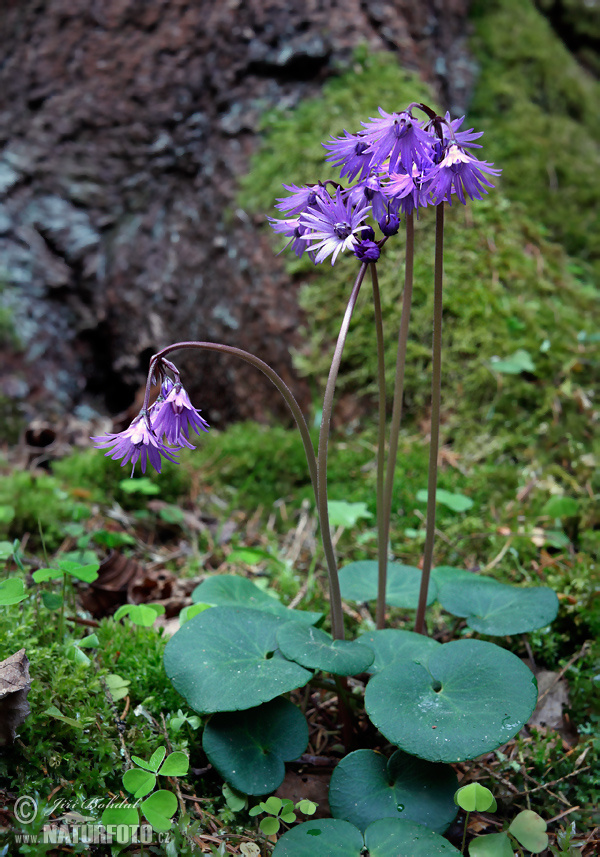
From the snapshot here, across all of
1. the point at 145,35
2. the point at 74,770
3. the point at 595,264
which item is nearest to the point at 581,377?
the point at 595,264

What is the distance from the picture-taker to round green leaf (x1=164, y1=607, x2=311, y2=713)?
133 cm

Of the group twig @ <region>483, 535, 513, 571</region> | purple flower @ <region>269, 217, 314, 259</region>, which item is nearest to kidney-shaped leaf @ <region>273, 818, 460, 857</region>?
twig @ <region>483, 535, 513, 571</region>

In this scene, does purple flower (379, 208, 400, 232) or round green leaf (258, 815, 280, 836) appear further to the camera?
purple flower (379, 208, 400, 232)

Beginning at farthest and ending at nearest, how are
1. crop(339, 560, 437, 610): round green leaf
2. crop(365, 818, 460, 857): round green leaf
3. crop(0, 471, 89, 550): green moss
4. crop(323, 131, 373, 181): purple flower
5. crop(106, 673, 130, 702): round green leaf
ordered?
crop(0, 471, 89, 550): green moss, crop(339, 560, 437, 610): round green leaf, crop(106, 673, 130, 702): round green leaf, crop(323, 131, 373, 181): purple flower, crop(365, 818, 460, 857): round green leaf

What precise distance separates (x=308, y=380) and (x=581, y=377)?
144 cm

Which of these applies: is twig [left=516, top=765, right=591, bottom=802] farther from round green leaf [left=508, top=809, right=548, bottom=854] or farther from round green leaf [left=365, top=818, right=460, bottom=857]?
round green leaf [left=365, top=818, right=460, bottom=857]

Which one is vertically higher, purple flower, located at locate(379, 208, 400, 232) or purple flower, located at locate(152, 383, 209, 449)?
purple flower, located at locate(379, 208, 400, 232)

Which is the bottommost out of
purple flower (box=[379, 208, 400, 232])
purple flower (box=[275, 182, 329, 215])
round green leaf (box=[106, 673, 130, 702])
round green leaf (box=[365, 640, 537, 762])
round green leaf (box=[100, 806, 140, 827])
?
round green leaf (box=[106, 673, 130, 702])

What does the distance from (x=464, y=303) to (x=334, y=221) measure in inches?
73.5

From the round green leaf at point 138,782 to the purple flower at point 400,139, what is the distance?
1494 millimetres

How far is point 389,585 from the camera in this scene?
74.9 inches

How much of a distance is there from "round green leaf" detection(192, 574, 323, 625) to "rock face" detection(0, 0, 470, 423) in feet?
5.72

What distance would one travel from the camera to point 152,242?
4.10 meters

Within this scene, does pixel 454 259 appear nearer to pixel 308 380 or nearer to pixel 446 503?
pixel 308 380
